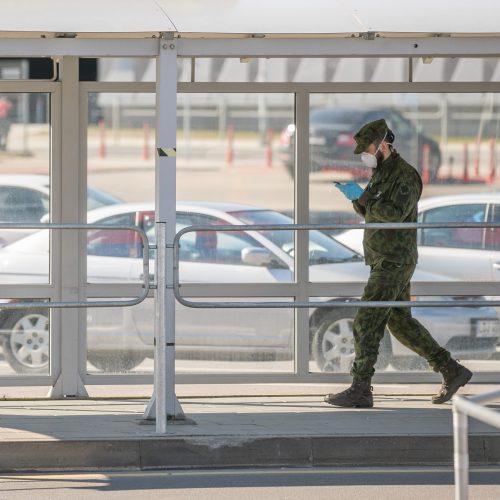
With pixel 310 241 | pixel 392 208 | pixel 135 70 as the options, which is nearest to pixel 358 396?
pixel 392 208

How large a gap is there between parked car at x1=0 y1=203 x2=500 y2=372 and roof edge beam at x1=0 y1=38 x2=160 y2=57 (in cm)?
181

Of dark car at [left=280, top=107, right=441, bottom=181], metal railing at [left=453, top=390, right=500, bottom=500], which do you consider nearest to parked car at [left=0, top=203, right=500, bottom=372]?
dark car at [left=280, top=107, right=441, bottom=181]

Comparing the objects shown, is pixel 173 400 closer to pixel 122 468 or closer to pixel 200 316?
pixel 122 468

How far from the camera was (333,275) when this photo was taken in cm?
954

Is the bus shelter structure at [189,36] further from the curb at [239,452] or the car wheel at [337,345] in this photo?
the car wheel at [337,345]

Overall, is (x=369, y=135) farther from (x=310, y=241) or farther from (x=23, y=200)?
(x=23, y=200)

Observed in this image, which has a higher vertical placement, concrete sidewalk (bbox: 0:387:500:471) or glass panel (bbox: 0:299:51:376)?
glass panel (bbox: 0:299:51:376)

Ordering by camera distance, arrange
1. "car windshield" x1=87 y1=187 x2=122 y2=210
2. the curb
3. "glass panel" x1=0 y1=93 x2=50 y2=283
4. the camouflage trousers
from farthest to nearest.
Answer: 1. "car windshield" x1=87 y1=187 x2=122 y2=210
2. "glass panel" x1=0 y1=93 x2=50 y2=283
3. the camouflage trousers
4. the curb

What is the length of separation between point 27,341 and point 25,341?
14 mm

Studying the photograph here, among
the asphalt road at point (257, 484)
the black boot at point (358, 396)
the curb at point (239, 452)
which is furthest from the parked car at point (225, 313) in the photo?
the asphalt road at point (257, 484)

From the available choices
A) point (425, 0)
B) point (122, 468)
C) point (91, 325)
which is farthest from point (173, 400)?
point (425, 0)

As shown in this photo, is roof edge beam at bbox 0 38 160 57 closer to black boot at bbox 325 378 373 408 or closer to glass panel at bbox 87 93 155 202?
glass panel at bbox 87 93 155 202

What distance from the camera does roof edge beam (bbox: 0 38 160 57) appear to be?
7.77 meters

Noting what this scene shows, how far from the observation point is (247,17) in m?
8.03
